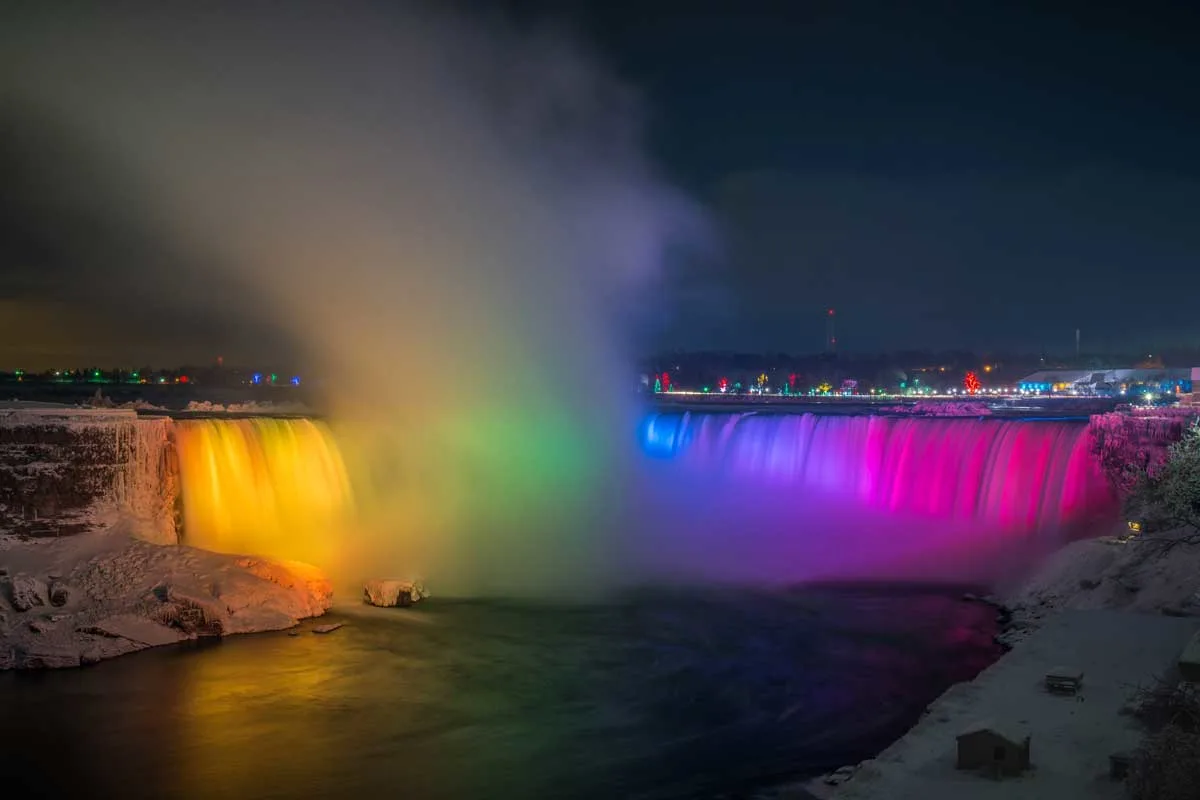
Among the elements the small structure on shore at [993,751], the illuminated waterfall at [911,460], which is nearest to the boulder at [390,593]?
the small structure on shore at [993,751]

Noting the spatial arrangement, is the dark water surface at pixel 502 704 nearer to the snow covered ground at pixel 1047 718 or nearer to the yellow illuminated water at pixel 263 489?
the snow covered ground at pixel 1047 718

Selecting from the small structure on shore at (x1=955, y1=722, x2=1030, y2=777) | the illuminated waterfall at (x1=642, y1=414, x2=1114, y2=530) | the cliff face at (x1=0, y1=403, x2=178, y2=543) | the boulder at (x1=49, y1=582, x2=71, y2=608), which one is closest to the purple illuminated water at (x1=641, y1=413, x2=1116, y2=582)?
the illuminated waterfall at (x1=642, y1=414, x2=1114, y2=530)

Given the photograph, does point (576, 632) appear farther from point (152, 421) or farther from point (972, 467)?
point (972, 467)

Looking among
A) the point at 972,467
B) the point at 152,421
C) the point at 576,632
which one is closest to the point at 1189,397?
the point at 972,467

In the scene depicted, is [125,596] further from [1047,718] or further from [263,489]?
[1047,718]

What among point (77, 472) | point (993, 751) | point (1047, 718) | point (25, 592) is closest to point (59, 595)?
point (25, 592)

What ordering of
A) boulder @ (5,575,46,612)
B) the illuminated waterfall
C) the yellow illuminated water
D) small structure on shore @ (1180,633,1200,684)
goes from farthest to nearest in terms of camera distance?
the illuminated waterfall → the yellow illuminated water → boulder @ (5,575,46,612) → small structure on shore @ (1180,633,1200,684)

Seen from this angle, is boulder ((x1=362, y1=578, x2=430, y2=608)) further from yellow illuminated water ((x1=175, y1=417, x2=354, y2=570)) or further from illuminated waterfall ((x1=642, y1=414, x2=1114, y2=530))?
illuminated waterfall ((x1=642, y1=414, x2=1114, y2=530))
